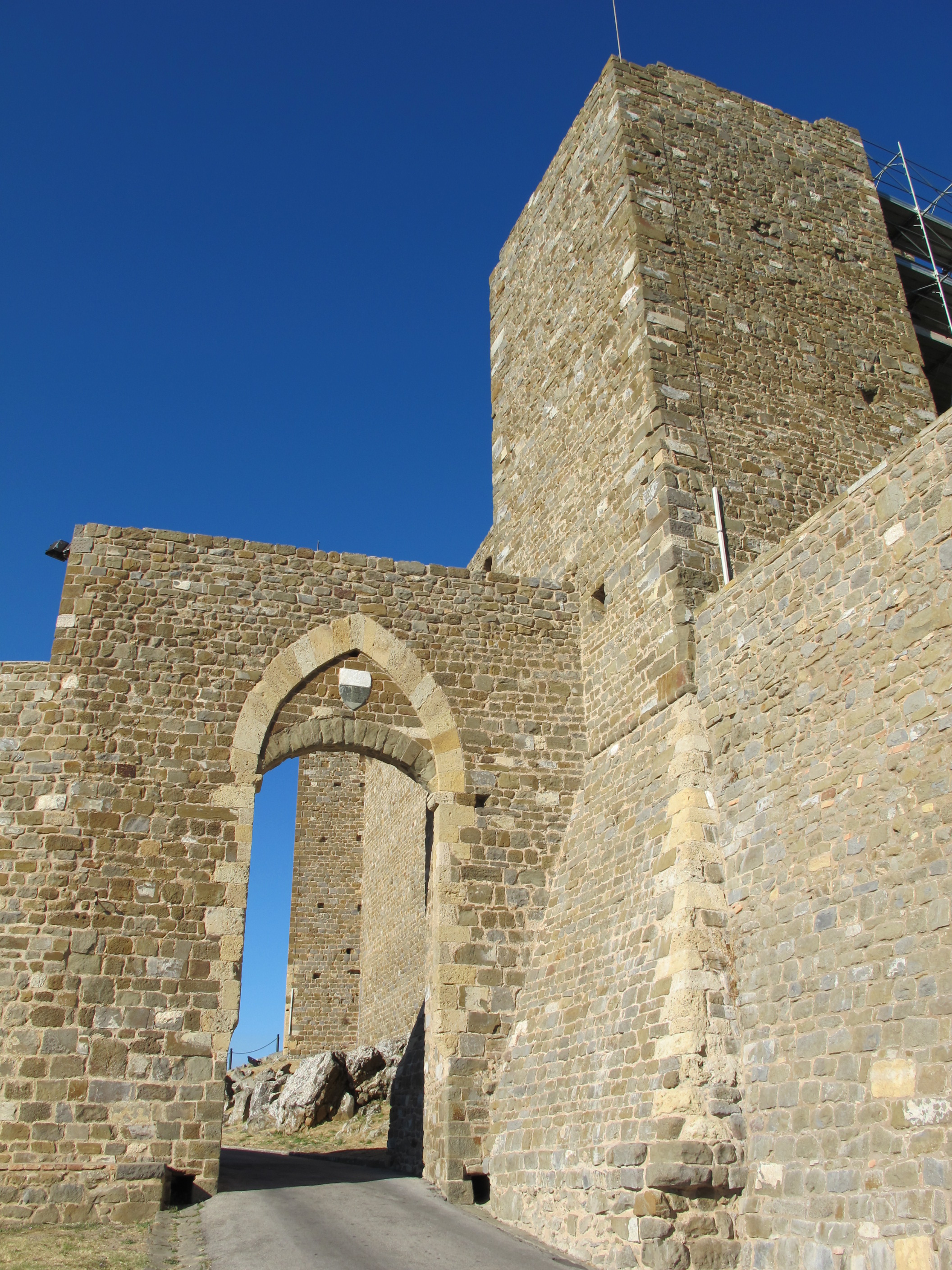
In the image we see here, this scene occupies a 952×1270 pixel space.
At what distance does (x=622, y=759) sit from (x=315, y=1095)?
7.90 meters

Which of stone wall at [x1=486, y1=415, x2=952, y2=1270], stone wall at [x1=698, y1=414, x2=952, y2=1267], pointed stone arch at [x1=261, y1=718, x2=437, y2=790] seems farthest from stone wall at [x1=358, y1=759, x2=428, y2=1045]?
stone wall at [x1=698, y1=414, x2=952, y2=1267]

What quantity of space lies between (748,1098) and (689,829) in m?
1.75

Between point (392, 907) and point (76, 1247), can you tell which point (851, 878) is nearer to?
point (76, 1247)

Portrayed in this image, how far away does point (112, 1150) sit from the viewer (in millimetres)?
7336

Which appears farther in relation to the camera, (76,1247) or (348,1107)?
(348,1107)

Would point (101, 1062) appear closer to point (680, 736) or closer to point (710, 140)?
point (680, 736)

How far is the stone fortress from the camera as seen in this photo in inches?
227

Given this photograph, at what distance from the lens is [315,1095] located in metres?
13.7

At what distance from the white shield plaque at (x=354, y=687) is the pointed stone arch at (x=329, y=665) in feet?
0.52

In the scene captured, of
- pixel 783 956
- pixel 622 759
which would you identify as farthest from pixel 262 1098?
pixel 783 956

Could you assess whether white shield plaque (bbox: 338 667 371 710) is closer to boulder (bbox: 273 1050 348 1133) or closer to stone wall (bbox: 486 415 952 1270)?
stone wall (bbox: 486 415 952 1270)

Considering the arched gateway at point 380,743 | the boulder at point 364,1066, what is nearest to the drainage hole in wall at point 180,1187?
→ the arched gateway at point 380,743

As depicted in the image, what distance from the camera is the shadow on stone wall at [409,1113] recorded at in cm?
971

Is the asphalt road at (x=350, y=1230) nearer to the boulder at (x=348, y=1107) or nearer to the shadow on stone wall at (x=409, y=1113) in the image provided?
the shadow on stone wall at (x=409, y=1113)
